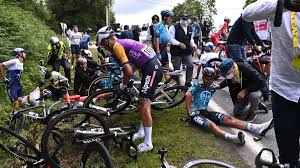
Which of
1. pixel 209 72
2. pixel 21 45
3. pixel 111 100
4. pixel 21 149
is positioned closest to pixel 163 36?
pixel 209 72

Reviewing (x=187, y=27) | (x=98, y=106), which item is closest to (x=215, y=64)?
(x=187, y=27)

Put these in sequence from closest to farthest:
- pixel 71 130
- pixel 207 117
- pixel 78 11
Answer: pixel 71 130, pixel 207 117, pixel 78 11

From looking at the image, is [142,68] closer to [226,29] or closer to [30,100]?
[30,100]

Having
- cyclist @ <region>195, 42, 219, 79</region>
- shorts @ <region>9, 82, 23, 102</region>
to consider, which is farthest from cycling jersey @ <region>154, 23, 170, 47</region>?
shorts @ <region>9, 82, 23, 102</region>

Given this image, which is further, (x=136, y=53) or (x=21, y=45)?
(x=21, y=45)

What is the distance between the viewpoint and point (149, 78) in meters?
5.80

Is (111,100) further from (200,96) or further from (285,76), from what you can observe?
(285,76)

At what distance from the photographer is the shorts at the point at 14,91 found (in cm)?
926

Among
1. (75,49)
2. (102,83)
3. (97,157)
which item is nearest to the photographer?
(97,157)

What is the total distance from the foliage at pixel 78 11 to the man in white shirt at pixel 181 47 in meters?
47.9

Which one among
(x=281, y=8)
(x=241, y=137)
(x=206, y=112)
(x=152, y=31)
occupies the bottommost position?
(x=241, y=137)

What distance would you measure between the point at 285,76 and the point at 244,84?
4391mm

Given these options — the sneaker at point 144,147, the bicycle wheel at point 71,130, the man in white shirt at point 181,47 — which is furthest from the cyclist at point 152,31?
the bicycle wheel at point 71,130

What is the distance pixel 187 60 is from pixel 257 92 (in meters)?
2.93
